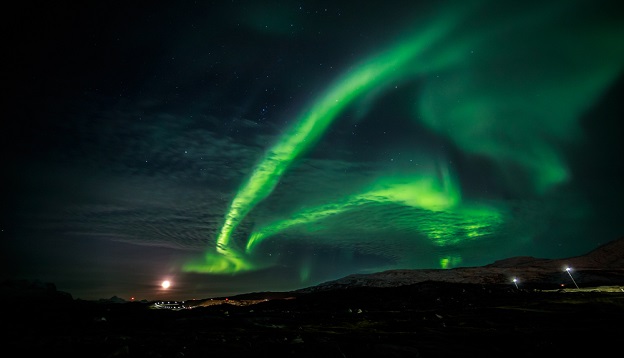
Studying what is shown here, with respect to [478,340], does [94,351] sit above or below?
above

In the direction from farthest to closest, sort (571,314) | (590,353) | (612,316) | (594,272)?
(594,272)
(571,314)
(612,316)
(590,353)

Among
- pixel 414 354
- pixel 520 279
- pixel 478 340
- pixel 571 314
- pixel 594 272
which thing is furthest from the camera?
pixel 520 279

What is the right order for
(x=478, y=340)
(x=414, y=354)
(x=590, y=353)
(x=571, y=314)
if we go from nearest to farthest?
(x=590, y=353) → (x=414, y=354) → (x=478, y=340) → (x=571, y=314)

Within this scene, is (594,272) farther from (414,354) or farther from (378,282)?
(414,354)

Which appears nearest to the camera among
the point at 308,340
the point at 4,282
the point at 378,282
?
the point at 308,340

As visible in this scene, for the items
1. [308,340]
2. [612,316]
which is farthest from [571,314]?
[308,340]

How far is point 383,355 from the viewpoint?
8.28 meters

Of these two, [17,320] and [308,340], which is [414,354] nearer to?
[308,340]

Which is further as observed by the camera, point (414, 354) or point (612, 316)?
point (612, 316)

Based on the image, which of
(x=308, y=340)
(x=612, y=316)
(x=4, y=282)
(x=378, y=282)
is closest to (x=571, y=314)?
(x=612, y=316)

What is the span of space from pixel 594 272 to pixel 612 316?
82578mm

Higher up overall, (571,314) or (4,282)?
(4,282)

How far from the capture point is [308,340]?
1084 centimetres

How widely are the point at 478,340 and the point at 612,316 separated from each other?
8765 mm
